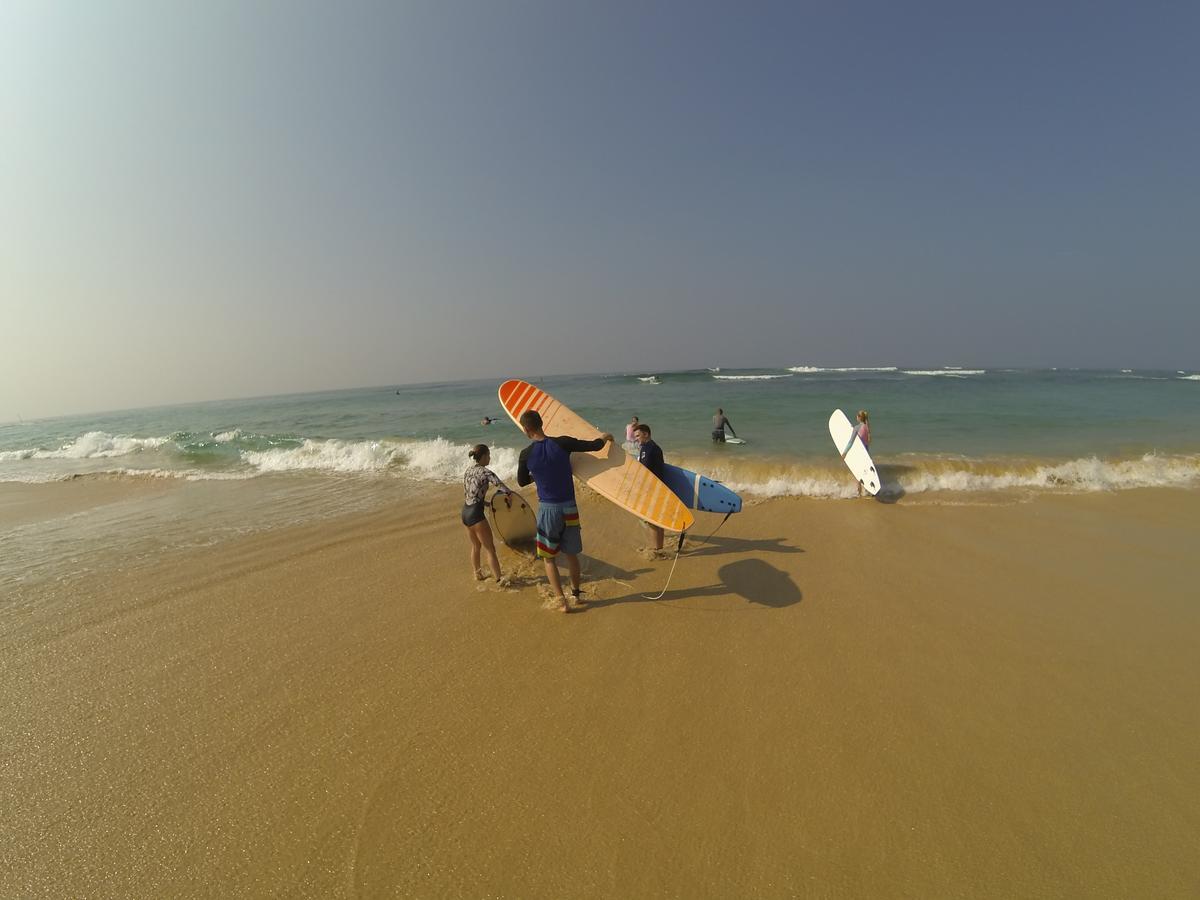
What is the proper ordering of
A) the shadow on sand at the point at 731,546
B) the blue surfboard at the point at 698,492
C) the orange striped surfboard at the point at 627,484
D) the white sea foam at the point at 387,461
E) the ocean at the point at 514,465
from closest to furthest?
the orange striped surfboard at the point at 627,484
the shadow on sand at the point at 731,546
the blue surfboard at the point at 698,492
the ocean at the point at 514,465
the white sea foam at the point at 387,461

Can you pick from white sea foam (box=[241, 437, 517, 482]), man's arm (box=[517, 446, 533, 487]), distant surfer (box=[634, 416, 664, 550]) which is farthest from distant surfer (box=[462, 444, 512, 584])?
white sea foam (box=[241, 437, 517, 482])

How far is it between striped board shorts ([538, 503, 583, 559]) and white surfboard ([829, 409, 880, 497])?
21.3 ft

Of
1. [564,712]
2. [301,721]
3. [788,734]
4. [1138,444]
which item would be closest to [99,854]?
[301,721]

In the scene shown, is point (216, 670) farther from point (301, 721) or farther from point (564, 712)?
point (564, 712)

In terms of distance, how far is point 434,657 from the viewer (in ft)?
12.5

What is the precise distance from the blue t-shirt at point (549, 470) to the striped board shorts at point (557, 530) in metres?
0.08

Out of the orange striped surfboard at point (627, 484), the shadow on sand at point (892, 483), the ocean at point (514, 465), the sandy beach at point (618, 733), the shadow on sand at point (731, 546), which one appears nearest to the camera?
the sandy beach at point (618, 733)

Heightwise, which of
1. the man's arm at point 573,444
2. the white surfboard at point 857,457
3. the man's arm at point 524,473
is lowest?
the white surfboard at point 857,457

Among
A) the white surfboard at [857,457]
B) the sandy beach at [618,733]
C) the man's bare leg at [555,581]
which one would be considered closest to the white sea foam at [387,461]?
the sandy beach at [618,733]

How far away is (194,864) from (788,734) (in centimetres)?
343

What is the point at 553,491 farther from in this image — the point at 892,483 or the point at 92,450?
the point at 92,450

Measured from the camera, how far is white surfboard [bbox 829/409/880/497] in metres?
8.20

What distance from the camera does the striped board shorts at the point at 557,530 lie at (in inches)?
170

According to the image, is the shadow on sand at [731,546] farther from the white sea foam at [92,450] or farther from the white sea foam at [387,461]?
the white sea foam at [92,450]
